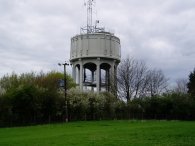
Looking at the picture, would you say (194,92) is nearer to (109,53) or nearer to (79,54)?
(109,53)

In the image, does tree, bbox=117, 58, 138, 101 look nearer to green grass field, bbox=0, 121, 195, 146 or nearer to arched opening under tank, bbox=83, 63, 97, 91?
arched opening under tank, bbox=83, 63, 97, 91

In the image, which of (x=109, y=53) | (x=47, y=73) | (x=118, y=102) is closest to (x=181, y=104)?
(x=118, y=102)

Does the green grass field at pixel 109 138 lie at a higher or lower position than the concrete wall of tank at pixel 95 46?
lower

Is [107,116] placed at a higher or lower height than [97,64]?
lower

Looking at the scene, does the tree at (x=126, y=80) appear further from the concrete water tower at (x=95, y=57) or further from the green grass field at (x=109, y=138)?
the green grass field at (x=109, y=138)

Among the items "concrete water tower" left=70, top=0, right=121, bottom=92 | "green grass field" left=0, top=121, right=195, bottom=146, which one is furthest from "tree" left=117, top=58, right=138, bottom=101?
"green grass field" left=0, top=121, right=195, bottom=146

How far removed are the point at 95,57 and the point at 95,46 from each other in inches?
109

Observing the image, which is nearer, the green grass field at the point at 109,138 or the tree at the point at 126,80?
the green grass field at the point at 109,138

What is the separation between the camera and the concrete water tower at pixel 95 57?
71.4 m

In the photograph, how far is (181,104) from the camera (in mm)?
70000

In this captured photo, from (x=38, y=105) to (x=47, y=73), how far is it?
3672 centimetres

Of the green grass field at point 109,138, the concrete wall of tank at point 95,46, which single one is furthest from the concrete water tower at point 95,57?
the green grass field at point 109,138

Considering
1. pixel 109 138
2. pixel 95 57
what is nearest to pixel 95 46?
pixel 95 57

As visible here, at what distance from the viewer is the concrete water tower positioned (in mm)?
71438
